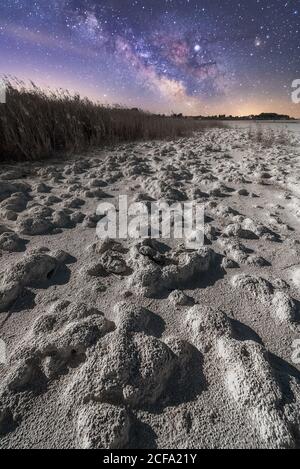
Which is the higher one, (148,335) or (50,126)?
(50,126)

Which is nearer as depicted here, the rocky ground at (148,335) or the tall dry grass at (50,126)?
the rocky ground at (148,335)

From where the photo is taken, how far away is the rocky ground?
765 millimetres

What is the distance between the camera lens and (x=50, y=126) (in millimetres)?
4676

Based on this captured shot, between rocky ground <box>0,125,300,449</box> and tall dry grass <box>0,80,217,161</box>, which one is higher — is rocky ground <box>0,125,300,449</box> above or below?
below

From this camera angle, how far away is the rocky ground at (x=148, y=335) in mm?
765

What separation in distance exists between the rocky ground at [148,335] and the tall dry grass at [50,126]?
233cm

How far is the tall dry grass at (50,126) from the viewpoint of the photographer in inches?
156

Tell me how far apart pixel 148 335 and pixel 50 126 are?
4702 millimetres

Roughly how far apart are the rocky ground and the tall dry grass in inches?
91.6

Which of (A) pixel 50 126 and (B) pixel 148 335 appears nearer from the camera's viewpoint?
(B) pixel 148 335

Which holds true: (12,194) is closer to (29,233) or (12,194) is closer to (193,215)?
(29,233)

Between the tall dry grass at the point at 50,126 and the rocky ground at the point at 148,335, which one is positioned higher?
the tall dry grass at the point at 50,126

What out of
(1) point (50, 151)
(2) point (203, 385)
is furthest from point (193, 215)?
(1) point (50, 151)

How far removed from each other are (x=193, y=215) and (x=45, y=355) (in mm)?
1493
